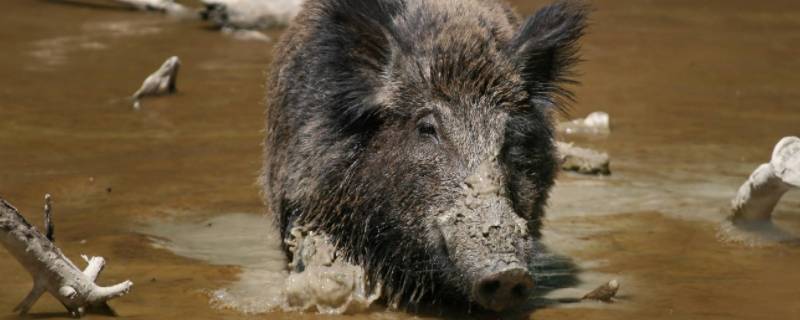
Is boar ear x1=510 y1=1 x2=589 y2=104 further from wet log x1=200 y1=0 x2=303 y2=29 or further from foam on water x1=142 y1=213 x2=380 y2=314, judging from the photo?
wet log x1=200 y1=0 x2=303 y2=29

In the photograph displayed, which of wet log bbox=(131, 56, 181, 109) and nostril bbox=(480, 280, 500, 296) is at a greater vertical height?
nostril bbox=(480, 280, 500, 296)

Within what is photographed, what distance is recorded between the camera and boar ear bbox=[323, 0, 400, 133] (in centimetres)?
640

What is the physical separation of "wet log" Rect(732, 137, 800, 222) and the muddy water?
15cm

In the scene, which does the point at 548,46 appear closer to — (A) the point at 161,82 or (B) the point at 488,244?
(B) the point at 488,244

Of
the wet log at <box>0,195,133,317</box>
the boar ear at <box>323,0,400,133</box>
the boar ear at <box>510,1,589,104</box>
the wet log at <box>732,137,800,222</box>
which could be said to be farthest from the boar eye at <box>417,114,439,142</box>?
the wet log at <box>732,137,800,222</box>

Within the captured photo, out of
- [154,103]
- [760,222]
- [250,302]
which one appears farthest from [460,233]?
[154,103]

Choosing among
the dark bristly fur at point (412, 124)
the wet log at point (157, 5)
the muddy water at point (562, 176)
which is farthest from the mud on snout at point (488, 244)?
the wet log at point (157, 5)

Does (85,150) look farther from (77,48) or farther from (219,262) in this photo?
(77,48)

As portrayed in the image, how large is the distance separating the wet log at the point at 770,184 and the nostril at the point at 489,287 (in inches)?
95.7

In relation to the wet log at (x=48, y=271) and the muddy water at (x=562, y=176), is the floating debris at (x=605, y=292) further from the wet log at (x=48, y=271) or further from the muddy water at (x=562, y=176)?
the wet log at (x=48, y=271)

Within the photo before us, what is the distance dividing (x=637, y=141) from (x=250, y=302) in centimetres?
523

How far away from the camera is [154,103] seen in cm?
1164

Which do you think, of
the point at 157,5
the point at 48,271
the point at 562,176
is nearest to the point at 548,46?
the point at 48,271

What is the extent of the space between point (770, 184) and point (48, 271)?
414 cm
